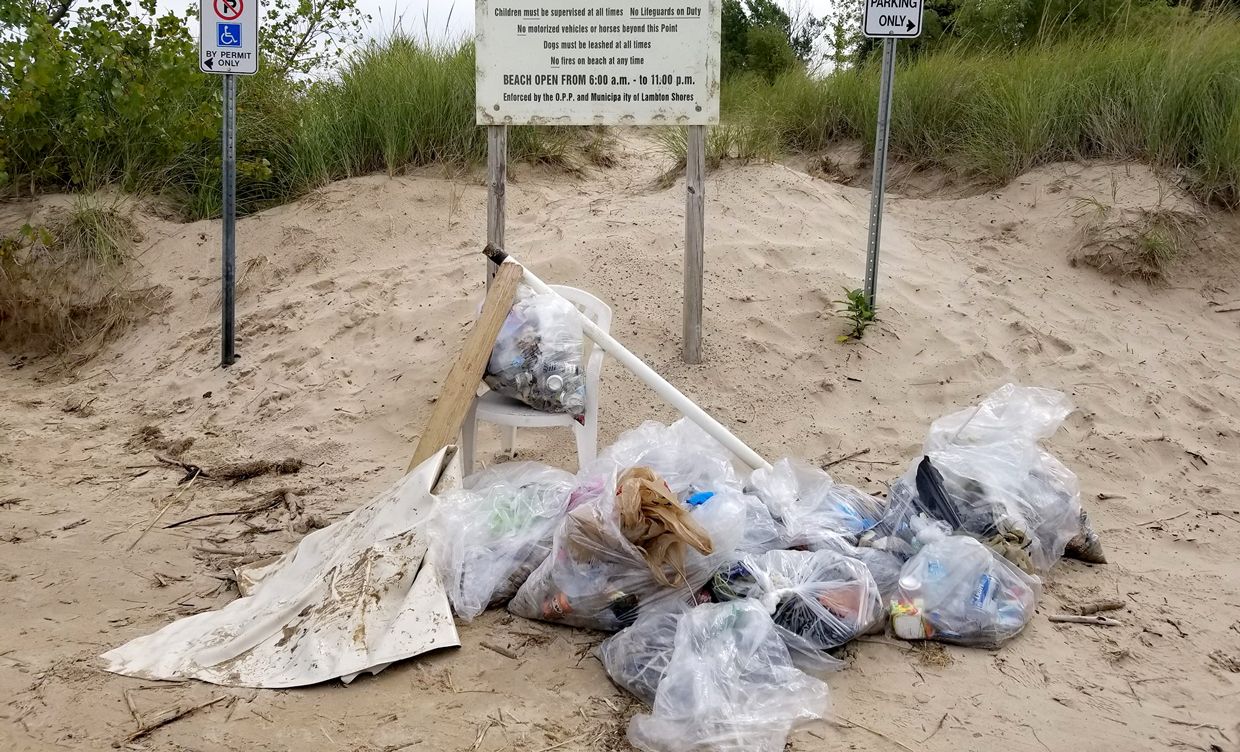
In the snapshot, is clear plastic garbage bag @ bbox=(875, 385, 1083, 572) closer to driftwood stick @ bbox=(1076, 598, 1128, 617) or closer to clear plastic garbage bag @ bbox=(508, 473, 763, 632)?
driftwood stick @ bbox=(1076, 598, 1128, 617)

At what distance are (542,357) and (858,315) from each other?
2.02 metres

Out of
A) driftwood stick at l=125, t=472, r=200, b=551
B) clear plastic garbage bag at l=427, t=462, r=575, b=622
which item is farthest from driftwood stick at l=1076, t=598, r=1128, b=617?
driftwood stick at l=125, t=472, r=200, b=551

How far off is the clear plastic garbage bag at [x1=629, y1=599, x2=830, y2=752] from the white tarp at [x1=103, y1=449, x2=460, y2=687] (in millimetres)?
694

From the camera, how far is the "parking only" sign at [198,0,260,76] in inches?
215

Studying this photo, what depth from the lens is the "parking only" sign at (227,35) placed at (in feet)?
17.9

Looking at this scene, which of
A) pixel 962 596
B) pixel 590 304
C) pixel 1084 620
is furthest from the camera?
pixel 590 304

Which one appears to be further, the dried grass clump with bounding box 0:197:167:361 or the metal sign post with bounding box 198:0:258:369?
the dried grass clump with bounding box 0:197:167:361

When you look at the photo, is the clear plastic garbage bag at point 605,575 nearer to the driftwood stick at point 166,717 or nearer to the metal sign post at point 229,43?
the driftwood stick at point 166,717

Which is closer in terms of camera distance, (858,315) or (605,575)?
(605,575)

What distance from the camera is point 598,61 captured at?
4.79m

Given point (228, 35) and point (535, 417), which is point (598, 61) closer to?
point (535, 417)

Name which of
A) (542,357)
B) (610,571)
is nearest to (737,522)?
(610,571)

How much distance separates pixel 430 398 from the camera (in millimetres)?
5285

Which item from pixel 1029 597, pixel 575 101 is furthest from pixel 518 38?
pixel 1029 597
